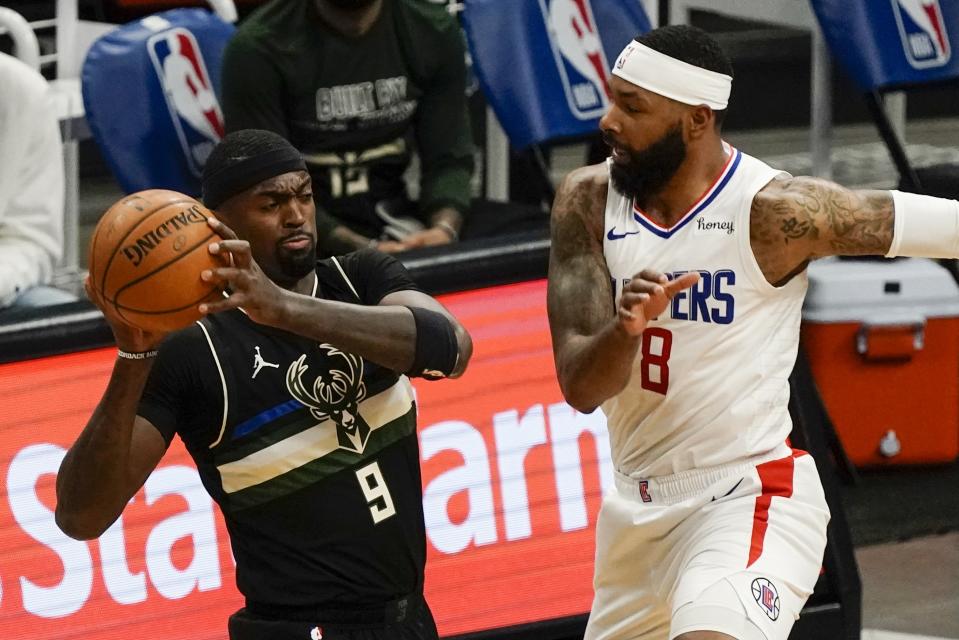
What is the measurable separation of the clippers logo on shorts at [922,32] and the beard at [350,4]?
101 inches

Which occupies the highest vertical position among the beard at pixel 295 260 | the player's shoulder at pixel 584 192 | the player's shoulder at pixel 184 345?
the beard at pixel 295 260

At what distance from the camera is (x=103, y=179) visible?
963cm

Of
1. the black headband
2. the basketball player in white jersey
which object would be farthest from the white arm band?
the black headband

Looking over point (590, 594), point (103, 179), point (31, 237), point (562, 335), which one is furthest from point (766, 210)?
point (103, 179)

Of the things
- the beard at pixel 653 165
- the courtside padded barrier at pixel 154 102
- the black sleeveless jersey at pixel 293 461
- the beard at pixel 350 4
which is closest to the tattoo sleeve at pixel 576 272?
the beard at pixel 653 165

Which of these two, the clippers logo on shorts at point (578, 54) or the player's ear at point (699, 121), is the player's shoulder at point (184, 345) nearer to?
the player's ear at point (699, 121)

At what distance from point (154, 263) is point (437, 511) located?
184 cm

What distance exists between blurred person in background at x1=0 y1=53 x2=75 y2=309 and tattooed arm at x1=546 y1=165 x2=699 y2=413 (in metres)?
1.98

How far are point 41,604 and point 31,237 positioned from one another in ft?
5.09

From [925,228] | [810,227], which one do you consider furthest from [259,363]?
[925,228]

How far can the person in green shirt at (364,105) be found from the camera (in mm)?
5598

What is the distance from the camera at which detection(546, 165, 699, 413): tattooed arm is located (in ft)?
11.8

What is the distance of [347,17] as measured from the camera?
5707mm

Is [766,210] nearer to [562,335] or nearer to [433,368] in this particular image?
[562,335]
